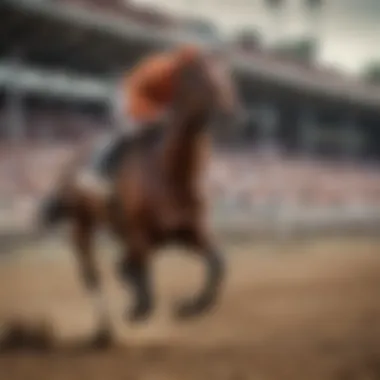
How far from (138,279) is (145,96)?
365mm

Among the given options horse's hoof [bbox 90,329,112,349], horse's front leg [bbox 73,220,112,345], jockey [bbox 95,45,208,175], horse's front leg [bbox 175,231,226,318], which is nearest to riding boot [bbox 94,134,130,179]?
jockey [bbox 95,45,208,175]

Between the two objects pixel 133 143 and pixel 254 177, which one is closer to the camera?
pixel 133 143

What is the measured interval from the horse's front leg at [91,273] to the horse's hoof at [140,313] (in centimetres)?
5

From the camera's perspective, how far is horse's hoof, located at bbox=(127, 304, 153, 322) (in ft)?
5.20

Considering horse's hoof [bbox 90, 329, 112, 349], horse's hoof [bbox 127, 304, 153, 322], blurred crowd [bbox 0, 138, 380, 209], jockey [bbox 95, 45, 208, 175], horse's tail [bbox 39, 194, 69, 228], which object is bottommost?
horse's hoof [bbox 90, 329, 112, 349]

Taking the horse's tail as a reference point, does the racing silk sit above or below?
above

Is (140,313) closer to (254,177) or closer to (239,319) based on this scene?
(239,319)

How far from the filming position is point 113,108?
60.7 inches

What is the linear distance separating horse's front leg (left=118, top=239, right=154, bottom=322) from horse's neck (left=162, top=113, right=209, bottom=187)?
16 cm

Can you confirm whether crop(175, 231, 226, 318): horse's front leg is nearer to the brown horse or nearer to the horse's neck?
the brown horse

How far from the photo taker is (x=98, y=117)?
154 cm

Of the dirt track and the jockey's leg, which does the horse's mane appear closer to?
the jockey's leg

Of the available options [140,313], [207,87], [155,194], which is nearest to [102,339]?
[140,313]

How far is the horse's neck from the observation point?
1564 mm
